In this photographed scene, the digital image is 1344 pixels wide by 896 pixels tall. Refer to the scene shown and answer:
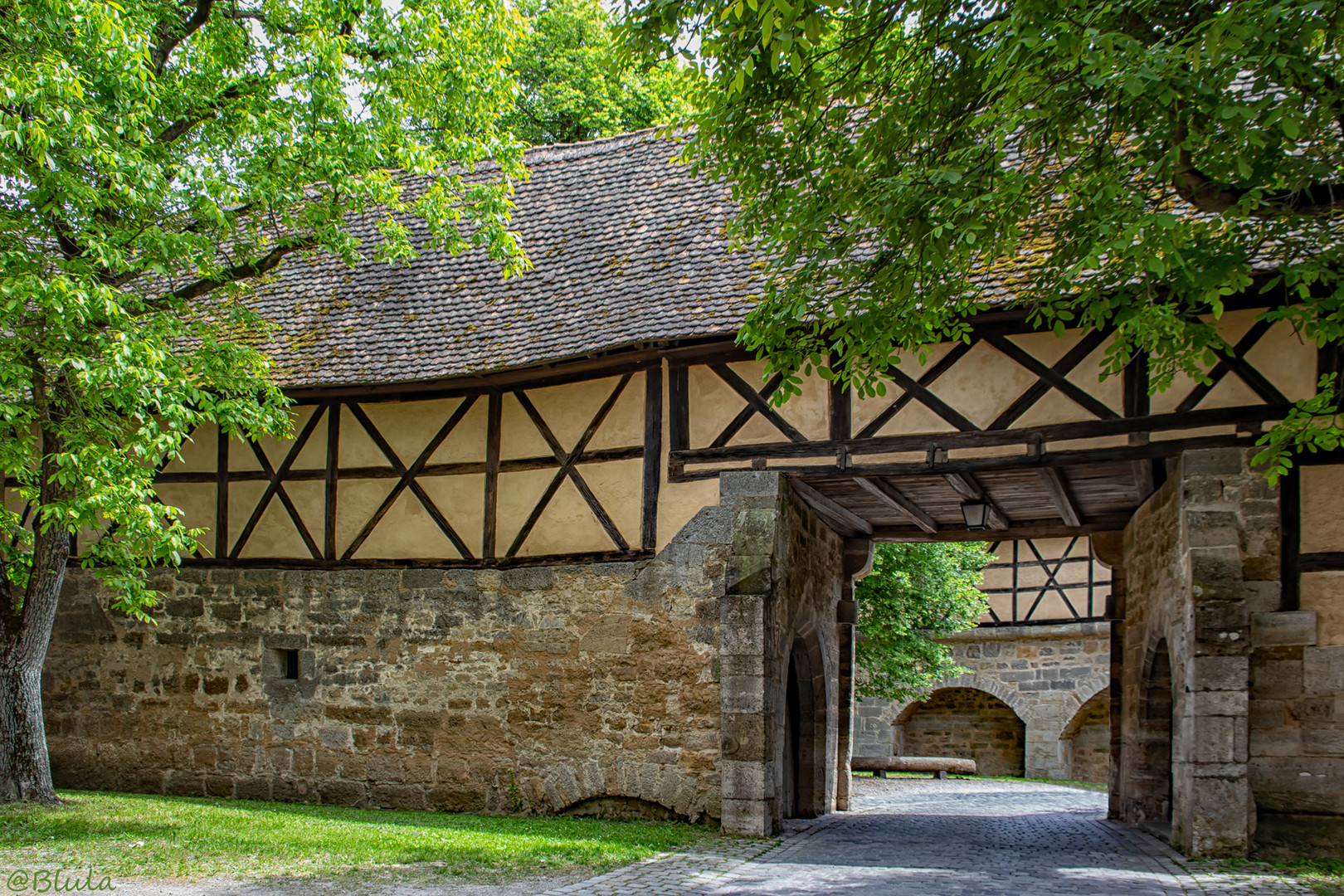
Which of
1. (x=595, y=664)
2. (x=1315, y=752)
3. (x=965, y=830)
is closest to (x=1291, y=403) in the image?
(x=1315, y=752)

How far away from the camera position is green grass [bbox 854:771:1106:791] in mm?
17938

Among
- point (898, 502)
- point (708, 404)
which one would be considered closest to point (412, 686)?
point (708, 404)

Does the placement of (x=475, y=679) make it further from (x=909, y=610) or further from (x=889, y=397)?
(x=909, y=610)

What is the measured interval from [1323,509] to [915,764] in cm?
1169

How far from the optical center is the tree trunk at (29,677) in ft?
27.5

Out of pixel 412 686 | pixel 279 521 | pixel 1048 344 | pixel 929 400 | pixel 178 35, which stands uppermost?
pixel 178 35

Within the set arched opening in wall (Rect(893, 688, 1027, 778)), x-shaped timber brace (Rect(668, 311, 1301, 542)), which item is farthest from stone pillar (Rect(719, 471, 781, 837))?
arched opening in wall (Rect(893, 688, 1027, 778))

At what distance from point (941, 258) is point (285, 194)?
523 cm

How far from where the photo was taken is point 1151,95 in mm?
5625

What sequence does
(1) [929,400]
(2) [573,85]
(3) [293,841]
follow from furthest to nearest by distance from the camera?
1. (2) [573,85]
2. (1) [929,400]
3. (3) [293,841]

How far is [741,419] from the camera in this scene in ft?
31.0

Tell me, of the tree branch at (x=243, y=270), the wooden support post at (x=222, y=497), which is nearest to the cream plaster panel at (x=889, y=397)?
the tree branch at (x=243, y=270)

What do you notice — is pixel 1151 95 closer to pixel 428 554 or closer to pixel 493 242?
pixel 493 242

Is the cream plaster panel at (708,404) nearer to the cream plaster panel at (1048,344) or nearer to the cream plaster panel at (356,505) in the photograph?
the cream plaster panel at (1048,344)
